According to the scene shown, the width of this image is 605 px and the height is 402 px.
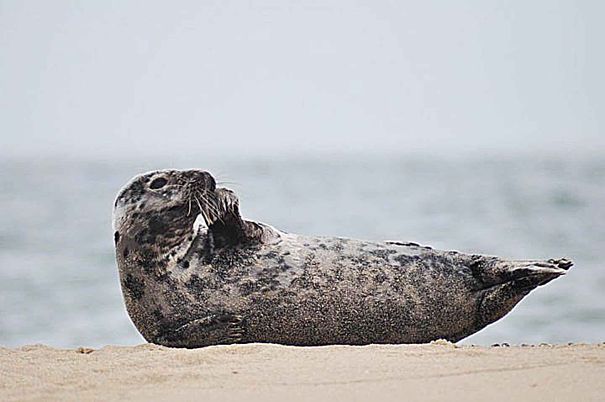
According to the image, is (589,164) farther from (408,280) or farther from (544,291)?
(408,280)

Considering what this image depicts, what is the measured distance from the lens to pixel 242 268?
5.20 m

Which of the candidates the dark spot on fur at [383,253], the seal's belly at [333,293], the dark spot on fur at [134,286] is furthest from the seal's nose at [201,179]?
the dark spot on fur at [383,253]

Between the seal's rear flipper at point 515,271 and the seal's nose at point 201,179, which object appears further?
the seal's nose at point 201,179

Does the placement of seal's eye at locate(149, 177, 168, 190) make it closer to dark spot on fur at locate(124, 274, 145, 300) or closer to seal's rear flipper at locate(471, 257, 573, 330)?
dark spot on fur at locate(124, 274, 145, 300)

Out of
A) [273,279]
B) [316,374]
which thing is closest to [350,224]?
[273,279]

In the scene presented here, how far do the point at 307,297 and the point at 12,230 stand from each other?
45.4 ft

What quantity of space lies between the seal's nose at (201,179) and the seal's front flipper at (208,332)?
0.61 meters

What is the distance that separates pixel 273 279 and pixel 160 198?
614 millimetres

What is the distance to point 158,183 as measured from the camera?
17.7ft

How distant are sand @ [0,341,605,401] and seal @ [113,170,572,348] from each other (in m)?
0.60

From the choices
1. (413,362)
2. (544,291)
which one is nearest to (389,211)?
(544,291)

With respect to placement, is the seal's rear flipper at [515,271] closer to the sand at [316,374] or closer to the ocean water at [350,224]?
the sand at [316,374]

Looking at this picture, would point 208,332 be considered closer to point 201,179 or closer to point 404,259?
point 201,179

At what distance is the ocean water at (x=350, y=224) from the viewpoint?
11.3 metres
